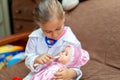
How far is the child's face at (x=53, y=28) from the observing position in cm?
103

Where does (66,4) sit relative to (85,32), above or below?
above

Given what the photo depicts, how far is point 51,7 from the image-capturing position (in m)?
1.04

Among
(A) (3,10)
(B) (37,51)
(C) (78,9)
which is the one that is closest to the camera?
(B) (37,51)

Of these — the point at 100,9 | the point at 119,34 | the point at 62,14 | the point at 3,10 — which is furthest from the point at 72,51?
the point at 3,10

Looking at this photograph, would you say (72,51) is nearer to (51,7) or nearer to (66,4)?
(51,7)

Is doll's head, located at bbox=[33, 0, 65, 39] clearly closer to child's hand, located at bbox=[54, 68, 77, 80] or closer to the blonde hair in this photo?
the blonde hair

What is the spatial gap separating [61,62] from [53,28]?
0.52 feet

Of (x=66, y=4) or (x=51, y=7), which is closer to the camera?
(x=51, y=7)

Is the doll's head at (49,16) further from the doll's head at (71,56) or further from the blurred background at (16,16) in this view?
the blurred background at (16,16)

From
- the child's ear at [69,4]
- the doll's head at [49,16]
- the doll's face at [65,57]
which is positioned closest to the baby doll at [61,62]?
the doll's face at [65,57]

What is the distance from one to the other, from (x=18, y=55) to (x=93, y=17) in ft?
1.81

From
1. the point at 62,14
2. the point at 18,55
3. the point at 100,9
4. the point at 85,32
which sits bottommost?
the point at 18,55

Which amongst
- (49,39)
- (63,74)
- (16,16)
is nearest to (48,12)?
(49,39)

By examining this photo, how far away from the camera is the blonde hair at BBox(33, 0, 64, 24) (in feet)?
3.38
